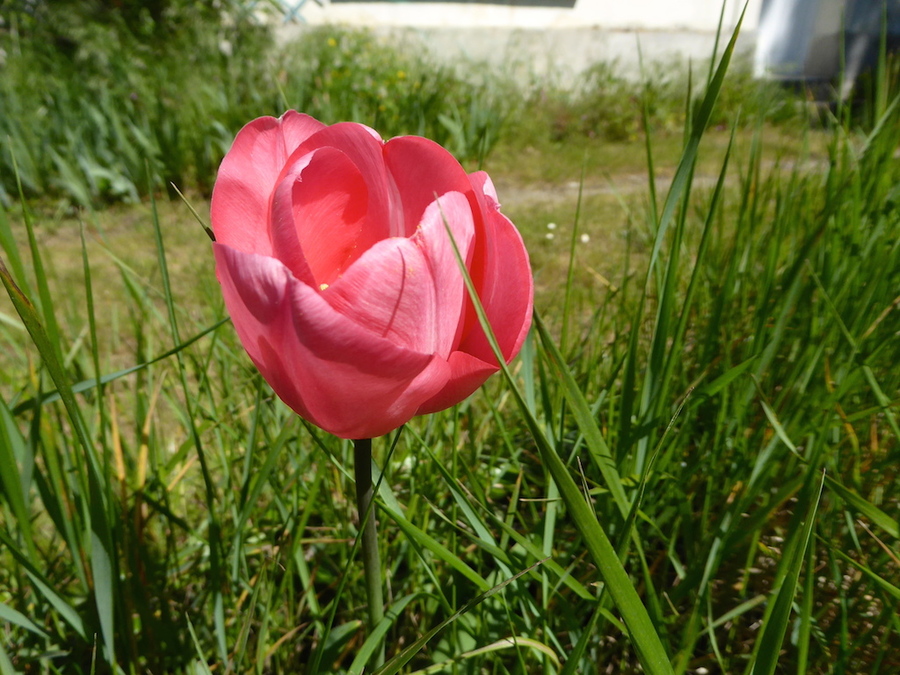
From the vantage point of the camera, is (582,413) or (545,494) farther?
(545,494)

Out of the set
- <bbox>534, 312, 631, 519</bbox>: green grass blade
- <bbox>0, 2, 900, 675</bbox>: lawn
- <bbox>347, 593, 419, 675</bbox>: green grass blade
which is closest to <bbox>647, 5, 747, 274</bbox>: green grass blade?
<bbox>0, 2, 900, 675</bbox>: lawn

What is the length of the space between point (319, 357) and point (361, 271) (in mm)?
75

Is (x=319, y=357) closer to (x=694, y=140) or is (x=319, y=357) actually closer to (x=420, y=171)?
(x=420, y=171)

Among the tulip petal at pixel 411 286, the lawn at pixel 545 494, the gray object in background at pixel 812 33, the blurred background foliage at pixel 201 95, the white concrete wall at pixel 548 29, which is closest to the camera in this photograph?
the tulip petal at pixel 411 286

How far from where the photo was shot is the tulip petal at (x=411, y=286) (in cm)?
50

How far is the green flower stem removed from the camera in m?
0.56

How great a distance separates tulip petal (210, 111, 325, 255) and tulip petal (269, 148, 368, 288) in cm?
2

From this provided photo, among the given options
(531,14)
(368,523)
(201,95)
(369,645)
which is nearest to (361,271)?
(368,523)

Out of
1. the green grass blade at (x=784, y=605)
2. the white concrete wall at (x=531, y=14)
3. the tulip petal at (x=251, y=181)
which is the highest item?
the white concrete wall at (x=531, y=14)

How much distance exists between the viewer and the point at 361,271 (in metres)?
0.49

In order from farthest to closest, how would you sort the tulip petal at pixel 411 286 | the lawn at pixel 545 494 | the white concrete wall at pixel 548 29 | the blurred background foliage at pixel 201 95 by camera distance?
1. the white concrete wall at pixel 548 29
2. the blurred background foliage at pixel 201 95
3. the lawn at pixel 545 494
4. the tulip petal at pixel 411 286

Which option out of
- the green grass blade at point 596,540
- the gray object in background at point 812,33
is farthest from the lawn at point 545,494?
the gray object in background at point 812,33

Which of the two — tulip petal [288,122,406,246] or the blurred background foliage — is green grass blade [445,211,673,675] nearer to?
tulip petal [288,122,406,246]

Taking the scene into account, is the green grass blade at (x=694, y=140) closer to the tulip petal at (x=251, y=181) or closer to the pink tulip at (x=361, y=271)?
the pink tulip at (x=361, y=271)
